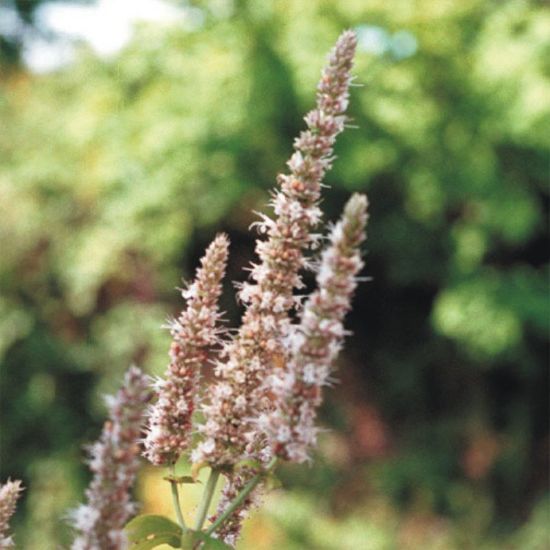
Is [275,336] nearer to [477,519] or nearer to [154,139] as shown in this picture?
[154,139]

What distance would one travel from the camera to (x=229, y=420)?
34.9 inches

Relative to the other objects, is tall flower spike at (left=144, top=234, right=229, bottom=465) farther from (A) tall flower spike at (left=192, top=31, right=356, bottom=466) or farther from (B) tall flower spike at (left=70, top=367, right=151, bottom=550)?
(B) tall flower spike at (left=70, top=367, right=151, bottom=550)

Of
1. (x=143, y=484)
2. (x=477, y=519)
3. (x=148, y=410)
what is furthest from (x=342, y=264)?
(x=477, y=519)

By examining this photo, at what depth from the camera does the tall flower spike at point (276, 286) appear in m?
0.89

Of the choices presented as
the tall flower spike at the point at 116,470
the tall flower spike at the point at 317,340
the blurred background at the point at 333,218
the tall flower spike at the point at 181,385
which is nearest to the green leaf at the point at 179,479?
the tall flower spike at the point at 181,385

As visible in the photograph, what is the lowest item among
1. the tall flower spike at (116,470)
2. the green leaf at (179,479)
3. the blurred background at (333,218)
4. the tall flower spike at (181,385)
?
the tall flower spike at (116,470)

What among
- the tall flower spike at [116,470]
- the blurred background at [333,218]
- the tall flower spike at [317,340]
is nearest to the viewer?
the tall flower spike at [116,470]

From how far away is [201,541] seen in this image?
0.88 m

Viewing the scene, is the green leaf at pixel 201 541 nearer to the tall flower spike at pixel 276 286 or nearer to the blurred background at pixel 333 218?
the tall flower spike at pixel 276 286

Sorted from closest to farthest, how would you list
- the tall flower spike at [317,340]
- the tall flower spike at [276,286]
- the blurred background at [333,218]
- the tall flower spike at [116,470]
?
the tall flower spike at [116,470]
the tall flower spike at [317,340]
the tall flower spike at [276,286]
the blurred background at [333,218]

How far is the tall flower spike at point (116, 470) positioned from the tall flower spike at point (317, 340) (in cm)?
18

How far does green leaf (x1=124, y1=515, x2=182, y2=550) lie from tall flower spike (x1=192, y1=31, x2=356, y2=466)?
0.07 m

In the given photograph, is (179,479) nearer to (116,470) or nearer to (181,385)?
(181,385)

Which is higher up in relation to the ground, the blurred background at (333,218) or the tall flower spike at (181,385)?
the blurred background at (333,218)
